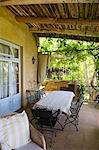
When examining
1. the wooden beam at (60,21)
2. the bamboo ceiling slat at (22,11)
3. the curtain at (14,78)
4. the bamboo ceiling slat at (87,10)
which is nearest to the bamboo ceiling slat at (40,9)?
the wooden beam at (60,21)

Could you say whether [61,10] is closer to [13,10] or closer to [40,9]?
[40,9]

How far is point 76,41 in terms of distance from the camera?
32.8 ft

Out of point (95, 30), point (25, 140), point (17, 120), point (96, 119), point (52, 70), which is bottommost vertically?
point (96, 119)

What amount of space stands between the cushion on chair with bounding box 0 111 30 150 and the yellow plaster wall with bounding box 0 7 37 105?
3157 millimetres

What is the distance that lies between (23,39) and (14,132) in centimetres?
514

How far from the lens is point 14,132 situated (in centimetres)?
287

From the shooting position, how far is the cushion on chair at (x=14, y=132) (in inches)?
109

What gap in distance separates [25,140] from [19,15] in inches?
175

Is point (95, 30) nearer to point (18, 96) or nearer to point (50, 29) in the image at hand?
point (50, 29)

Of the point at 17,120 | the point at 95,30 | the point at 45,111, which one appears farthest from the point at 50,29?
the point at 17,120

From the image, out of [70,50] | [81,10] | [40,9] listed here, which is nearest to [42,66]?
[70,50]

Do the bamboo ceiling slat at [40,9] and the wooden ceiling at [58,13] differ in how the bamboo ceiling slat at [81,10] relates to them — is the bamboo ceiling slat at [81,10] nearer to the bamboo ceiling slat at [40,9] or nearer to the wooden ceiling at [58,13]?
the wooden ceiling at [58,13]

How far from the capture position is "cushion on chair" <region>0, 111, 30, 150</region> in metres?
2.76

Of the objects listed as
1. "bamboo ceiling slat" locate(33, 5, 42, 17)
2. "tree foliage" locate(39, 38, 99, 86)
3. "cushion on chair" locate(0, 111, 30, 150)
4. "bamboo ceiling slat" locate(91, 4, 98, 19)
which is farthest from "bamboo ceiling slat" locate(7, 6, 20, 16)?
"cushion on chair" locate(0, 111, 30, 150)
